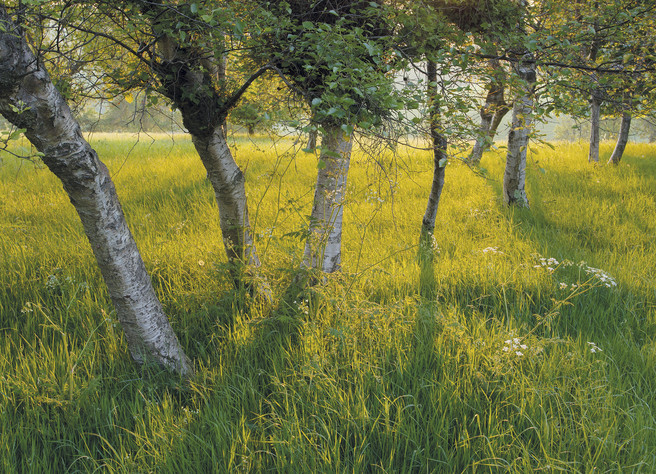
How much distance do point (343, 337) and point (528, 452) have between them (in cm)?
122

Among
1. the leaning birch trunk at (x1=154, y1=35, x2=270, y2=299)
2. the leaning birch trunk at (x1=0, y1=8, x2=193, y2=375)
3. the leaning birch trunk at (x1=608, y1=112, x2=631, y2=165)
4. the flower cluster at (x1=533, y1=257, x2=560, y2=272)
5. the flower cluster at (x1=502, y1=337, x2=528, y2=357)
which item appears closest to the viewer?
the leaning birch trunk at (x1=0, y1=8, x2=193, y2=375)

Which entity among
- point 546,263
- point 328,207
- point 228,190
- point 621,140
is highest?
point 621,140

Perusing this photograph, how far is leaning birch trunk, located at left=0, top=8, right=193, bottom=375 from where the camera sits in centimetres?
182

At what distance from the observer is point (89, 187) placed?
2119mm

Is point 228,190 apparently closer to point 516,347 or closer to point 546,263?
point 516,347

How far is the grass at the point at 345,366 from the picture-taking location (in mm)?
2072

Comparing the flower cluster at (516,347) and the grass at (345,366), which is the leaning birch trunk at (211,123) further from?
the flower cluster at (516,347)

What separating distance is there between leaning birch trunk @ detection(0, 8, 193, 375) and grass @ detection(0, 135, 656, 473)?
0.27 meters

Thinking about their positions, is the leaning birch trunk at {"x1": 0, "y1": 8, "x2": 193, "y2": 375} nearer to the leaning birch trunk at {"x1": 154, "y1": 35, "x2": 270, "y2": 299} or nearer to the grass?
the grass

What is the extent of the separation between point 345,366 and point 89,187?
6.13 feet

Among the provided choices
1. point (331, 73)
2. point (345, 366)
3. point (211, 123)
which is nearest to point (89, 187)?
point (211, 123)

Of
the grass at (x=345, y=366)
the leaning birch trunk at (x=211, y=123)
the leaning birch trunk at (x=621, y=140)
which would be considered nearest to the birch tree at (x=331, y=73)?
the grass at (x=345, y=366)

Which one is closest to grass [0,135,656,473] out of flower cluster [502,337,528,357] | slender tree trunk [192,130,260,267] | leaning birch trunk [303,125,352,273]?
flower cluster [502,337,528,357]

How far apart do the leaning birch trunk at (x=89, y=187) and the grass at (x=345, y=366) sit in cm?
27
